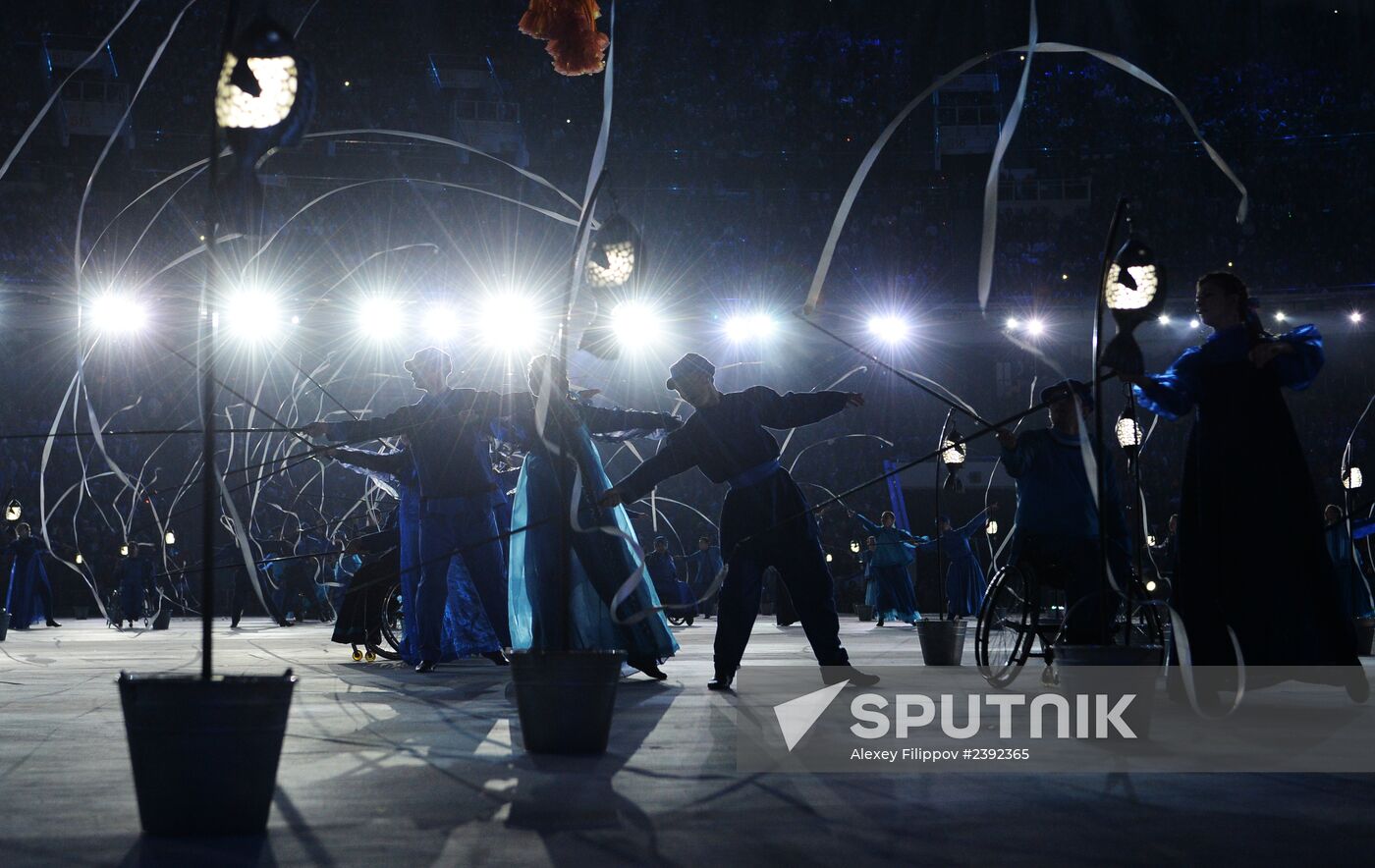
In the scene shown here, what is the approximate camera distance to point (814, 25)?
30.0 meters

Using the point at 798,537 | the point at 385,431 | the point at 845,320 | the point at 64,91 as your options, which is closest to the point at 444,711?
the point at 798,537

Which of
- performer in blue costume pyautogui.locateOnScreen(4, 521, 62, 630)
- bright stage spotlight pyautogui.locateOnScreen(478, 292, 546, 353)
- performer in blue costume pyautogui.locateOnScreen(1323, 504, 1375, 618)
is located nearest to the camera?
performer in blue costume pyautogui.locateOnScreen(1323, 504, 1375, 618)

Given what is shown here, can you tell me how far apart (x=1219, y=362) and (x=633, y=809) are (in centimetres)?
344

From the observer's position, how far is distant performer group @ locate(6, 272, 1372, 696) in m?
5.57

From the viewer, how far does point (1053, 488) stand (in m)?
6.77

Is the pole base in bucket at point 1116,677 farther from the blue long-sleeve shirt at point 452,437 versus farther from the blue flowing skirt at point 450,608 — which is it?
the blue flowing skirt at point 450,608

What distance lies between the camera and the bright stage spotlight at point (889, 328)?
87.9 ft

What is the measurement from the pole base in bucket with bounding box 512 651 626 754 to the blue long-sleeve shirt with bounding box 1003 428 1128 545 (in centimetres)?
303

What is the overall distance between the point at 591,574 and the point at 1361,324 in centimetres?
2194

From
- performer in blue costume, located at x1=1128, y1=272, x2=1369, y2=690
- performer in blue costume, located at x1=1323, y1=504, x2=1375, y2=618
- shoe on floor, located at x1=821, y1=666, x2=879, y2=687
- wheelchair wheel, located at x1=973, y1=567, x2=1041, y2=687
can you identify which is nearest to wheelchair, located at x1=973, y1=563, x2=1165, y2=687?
wheelchair wheel, located at x1=973, y1=567, x2=1041, y2=687

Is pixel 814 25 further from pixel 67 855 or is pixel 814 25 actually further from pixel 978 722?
pixel 67 855

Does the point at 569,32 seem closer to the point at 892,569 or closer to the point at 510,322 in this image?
the point at 892,569

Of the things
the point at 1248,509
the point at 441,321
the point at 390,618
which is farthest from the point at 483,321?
the point at 1248,509

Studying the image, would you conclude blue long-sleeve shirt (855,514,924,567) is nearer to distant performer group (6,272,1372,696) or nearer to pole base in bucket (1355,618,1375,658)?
pole base in bucket (1355,618,1375,658)
